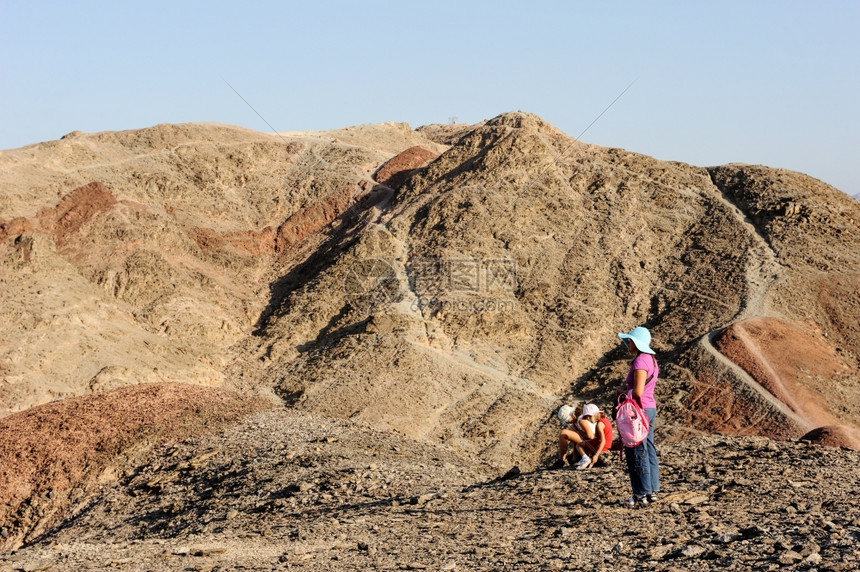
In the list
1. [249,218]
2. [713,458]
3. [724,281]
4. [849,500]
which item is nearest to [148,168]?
[249,218]

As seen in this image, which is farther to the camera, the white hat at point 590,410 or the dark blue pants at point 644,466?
the white hat at point 590,410

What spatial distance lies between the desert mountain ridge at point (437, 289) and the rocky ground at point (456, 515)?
2508 mm

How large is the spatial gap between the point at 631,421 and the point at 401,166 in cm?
2874

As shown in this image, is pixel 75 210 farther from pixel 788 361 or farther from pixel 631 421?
pixel 631 421

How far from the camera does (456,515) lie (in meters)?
9.85

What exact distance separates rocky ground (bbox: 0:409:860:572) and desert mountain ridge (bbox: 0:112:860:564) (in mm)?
2508

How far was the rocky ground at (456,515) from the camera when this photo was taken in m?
7.46

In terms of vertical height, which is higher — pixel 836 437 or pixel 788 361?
pixel 788 361

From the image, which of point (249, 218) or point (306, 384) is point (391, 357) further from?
point (249, 218)

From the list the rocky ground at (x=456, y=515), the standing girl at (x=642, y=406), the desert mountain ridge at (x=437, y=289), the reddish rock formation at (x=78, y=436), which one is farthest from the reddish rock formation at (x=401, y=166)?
the standing girl at (x=642, y=406)

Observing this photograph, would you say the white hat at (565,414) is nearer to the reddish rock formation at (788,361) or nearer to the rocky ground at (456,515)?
the rocky ground at (456,515)

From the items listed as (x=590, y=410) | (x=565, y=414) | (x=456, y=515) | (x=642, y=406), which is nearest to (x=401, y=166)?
(x=565, y=414)

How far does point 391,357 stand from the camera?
935 inches

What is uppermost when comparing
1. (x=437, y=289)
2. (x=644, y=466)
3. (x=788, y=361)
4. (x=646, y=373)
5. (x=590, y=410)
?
(x=437, y=289)
